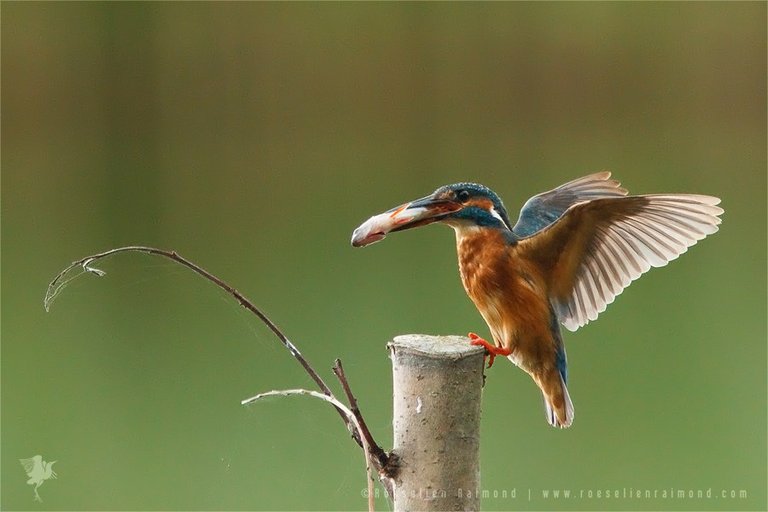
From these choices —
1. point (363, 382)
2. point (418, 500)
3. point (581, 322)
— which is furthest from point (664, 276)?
point (418, 500)

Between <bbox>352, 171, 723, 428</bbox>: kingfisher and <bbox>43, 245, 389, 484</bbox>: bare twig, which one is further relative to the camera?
<bbox>352, 171, 723, 428</bbox>: kingfisher

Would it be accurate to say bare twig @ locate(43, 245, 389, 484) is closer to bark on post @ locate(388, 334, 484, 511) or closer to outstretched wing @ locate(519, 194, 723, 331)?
bark on post @ locate(388, 334, 484, 511)

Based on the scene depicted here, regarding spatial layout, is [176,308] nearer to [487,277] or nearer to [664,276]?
[664,276]

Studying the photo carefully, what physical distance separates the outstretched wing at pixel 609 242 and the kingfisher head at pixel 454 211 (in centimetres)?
6

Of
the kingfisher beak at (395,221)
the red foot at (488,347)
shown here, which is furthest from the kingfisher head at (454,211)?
the red foot at (488,347)

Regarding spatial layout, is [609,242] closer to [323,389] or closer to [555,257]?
[555,257]

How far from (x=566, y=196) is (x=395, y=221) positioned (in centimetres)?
38

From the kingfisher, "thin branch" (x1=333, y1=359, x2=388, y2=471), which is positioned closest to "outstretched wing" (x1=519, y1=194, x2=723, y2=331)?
the kingfisher

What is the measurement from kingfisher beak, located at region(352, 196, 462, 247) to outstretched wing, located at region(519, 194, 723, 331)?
0.14 meters

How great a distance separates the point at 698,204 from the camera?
105 centimetres

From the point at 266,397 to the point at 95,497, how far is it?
6.53 feet

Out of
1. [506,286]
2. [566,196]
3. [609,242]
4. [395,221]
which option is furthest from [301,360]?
[566,196]

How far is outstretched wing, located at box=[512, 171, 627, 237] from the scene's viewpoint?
1.25 metres

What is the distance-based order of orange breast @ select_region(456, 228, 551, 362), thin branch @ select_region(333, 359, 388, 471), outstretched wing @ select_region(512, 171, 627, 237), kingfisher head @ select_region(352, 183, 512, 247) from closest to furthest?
thin branch @ select_region(333, 359, 388, 471)
kingfisher head @ select_region(352, 183, 512, 247)
orange breast @ select_region(456, 228, 551, 362)
outstretched wing @ select_region(512, 171, 627, 237)
